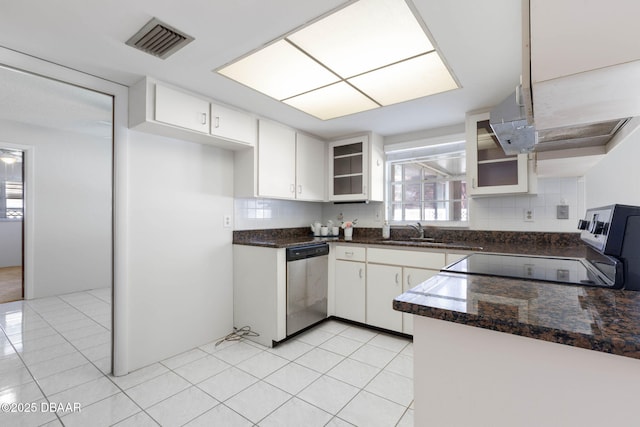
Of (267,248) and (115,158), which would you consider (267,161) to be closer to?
(267,248)

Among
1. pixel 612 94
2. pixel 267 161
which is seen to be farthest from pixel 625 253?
pixel 267 161

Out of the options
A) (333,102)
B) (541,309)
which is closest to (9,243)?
(333,102)

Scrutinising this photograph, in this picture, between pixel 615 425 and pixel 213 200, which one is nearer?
pixel 615 425

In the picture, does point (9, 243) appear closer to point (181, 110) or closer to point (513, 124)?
point (181, 110)

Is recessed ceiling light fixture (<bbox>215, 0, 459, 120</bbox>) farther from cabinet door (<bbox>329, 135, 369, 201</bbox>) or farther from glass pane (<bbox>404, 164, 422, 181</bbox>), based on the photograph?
glass pane (<bbox>404, 164, 422, 181</bbox>)

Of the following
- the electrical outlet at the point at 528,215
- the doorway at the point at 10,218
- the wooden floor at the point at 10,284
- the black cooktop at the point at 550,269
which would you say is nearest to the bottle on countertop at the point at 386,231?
the electrical outlet at the point at 528,215

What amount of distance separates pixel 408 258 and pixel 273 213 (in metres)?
1.61

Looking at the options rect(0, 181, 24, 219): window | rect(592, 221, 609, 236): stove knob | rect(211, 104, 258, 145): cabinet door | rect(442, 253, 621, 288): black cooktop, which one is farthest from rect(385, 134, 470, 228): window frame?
rect(0, 181, 24, 219): window

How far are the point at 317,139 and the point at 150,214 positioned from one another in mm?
2097

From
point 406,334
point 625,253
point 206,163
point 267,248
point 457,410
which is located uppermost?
point 206,163

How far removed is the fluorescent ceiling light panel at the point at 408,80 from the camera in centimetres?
188

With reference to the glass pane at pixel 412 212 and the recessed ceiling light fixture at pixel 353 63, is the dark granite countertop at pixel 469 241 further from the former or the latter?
the recessed ceiling light fixture at pixel 353 63

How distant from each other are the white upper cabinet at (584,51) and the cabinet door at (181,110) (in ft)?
7.11

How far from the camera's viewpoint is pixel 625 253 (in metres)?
0.90
